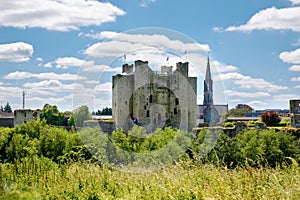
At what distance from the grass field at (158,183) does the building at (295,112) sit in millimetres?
28468

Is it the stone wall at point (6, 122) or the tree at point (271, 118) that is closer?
the tree at point (271, 118)

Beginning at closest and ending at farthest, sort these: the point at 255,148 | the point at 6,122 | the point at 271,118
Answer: the point at 255,148
the point at 271,118
the point at 6,122

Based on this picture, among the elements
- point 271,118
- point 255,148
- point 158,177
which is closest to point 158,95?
point 271,118

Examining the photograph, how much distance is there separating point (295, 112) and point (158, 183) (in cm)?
3146

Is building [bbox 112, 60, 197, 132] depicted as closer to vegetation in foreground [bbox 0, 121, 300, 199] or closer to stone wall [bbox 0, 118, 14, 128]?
vegetation in foreground [bbox 0, 121, 300, 199]

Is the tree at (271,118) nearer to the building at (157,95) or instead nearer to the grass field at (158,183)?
the building at (157,95)

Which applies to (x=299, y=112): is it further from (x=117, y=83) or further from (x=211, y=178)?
(x=211, y=178)

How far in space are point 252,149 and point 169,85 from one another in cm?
1792

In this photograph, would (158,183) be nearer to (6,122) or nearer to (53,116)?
(6,122)

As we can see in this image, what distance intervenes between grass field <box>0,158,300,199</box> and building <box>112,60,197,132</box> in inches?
833

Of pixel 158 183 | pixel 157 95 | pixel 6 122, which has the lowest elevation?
pixel 158 183

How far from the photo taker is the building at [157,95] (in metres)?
32.0

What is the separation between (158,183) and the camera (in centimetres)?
679

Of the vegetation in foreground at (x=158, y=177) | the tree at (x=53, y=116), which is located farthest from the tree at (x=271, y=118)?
the tree at (x=53, y=116)
